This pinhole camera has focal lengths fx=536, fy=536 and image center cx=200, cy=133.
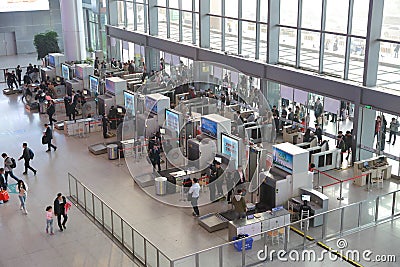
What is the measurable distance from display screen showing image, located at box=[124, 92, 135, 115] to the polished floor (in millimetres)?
3826

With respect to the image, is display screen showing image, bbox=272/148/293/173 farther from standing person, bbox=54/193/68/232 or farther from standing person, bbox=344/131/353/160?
standing person, bbox=54/193/68/232

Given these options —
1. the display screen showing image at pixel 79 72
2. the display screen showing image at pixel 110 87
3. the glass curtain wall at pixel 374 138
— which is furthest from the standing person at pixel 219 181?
the display screen showing image at pixel 79 72

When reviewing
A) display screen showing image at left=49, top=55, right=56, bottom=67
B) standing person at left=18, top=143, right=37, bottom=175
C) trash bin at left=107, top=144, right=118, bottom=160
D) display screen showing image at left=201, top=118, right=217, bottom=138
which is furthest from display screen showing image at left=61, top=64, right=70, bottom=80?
display screen showing image at left=201, top=118, right=217, bottom=138

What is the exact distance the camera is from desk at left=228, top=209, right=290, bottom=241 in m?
16.4

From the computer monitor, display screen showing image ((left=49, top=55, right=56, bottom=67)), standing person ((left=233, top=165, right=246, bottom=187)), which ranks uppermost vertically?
display screen showing image ((left=49, top=55, right=56, bottom=67))

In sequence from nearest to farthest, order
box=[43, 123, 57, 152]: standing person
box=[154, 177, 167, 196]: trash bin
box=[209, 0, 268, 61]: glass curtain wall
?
1. box=[154, 177, 167, 196]: trash bin
2. box=[43, 123, 57, 152]: standing person
3. box=[209, 0, 268, 61]: glass curtain wall

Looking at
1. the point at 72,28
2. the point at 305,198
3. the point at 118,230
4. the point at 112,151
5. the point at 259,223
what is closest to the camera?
the point at 259,223

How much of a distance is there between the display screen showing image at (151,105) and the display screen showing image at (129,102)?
1.38 metres

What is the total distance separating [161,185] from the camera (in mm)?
20734

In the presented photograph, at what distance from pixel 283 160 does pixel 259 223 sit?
3670 millimetres

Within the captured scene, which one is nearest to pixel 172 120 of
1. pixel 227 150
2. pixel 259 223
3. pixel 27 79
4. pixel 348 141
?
pixel 227 150

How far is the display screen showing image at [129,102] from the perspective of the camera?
30.1 m

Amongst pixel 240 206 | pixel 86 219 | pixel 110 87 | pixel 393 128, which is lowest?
pixel 86 219

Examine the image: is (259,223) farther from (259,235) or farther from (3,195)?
(3,195)
